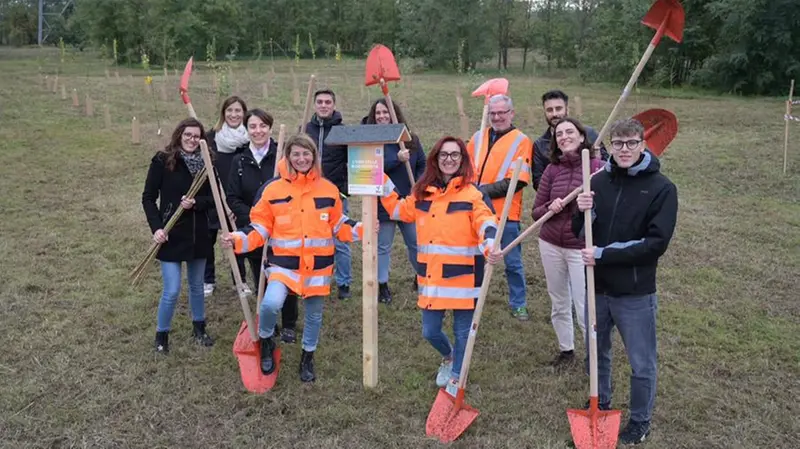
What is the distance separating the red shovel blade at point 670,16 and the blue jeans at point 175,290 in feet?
13.5

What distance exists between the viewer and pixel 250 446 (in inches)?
161

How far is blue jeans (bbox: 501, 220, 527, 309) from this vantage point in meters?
5.77

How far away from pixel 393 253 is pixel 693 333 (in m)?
3.70

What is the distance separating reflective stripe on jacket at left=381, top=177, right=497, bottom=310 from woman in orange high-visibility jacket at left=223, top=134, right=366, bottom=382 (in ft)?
2.15

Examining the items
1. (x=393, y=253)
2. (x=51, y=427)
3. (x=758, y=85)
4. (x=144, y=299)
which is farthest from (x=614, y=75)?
(x=51, y=427)

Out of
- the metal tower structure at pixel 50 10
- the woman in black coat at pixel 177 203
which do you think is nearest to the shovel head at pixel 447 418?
the woman in black coat at pixel 177 203

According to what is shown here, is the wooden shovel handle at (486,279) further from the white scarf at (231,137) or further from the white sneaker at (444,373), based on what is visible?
the white scarf at (231,137)

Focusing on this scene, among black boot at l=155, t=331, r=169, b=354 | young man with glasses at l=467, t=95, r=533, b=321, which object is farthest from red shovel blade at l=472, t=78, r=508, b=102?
black boot at l=155, t=331, r=169, b=354

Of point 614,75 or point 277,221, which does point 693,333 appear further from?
point 614,75

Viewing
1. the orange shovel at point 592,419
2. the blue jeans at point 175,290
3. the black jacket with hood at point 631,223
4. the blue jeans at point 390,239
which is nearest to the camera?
the black jacket with hood at point 631,223

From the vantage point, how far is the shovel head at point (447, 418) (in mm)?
4152

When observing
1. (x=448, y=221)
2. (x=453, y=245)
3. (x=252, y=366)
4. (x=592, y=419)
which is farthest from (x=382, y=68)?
(x=592, y=419)

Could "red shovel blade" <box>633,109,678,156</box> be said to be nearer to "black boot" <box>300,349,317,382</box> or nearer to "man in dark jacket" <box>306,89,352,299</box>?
"man in dark jacket" <box>306,89,352,299</box>

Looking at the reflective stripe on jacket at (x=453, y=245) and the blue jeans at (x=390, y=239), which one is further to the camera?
the blue jeans at (x=390, y=239)
